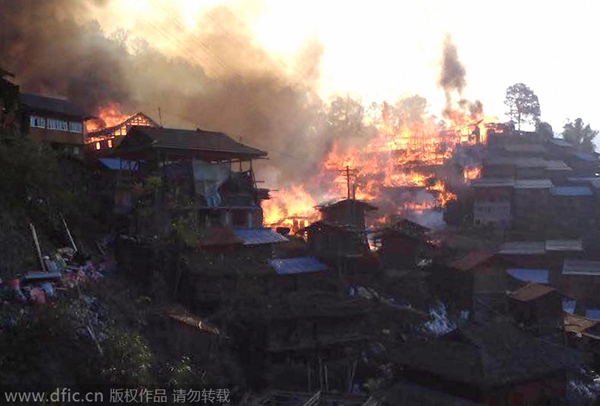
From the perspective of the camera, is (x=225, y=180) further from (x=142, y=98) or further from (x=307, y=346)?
(x=142, y=98)

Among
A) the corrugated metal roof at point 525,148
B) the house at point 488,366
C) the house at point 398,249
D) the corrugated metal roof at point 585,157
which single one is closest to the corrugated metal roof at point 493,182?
the corrugated metal roof at point 525,148

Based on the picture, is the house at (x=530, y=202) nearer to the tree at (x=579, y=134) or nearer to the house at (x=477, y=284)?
the house at (x=477, y=284)

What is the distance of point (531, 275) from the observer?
155 ft

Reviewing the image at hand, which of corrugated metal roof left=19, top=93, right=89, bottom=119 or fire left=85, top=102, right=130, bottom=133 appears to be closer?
corrugated metal roof left=19, top=93, right=89, bottom=119

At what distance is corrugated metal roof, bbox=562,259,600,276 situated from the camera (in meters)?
45.4

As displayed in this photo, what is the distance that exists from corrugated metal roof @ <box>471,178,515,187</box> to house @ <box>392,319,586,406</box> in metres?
31.5

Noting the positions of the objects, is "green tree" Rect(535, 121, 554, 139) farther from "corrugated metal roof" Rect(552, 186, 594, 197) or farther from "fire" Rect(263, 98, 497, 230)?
"corrugated metal roof" Rect(552, 186, 594, 197)

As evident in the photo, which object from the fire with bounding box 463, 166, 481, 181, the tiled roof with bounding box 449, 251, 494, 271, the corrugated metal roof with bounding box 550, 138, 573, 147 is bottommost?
the tiled roof with bounding box 449, 251, 494, 271

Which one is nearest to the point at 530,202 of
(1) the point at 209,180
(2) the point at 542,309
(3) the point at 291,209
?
(2) the point at 542,309

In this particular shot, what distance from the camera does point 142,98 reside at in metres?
67.5

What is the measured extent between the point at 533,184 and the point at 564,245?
11163 millimetres

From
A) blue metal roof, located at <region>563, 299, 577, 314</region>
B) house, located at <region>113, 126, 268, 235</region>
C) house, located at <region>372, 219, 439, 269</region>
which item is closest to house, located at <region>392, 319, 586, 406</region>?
house, located at <region>372, 219, 439, 269</region>

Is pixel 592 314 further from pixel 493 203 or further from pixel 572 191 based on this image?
pixel 572 191

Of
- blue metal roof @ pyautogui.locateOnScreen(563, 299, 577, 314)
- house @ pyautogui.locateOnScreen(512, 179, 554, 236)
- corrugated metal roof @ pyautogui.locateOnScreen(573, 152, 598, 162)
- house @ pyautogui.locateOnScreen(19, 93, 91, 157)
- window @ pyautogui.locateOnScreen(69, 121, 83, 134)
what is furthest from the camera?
corrugated metal roof @ pyautogui.locateOnScreen(573, 152, 598, 162)
